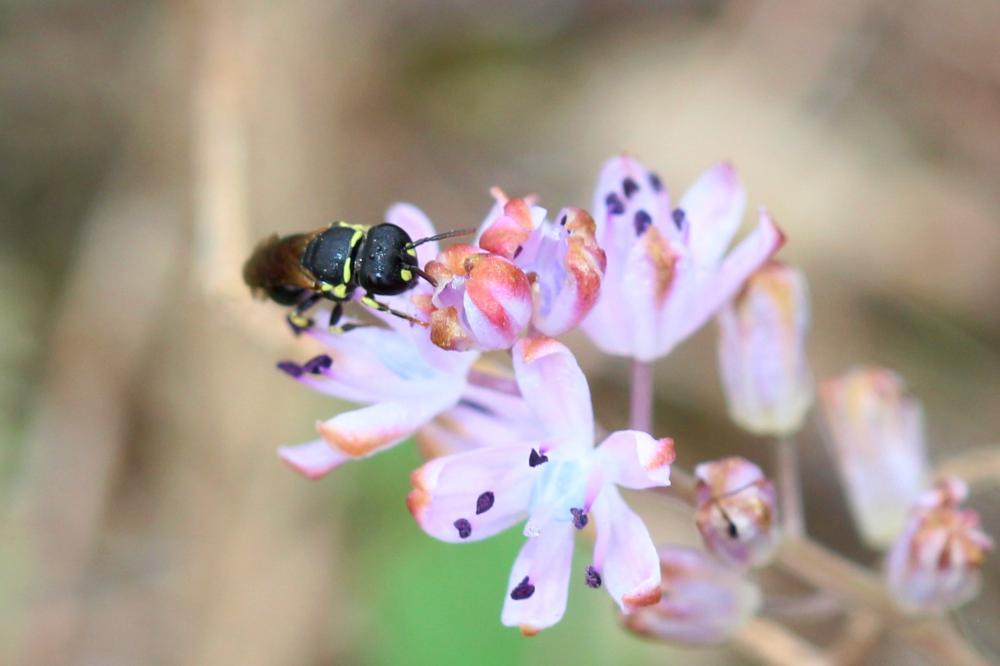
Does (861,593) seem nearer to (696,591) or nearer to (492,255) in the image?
(696,591)

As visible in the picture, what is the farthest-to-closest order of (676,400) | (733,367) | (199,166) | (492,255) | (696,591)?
(676,400), (199,166), (733,367), (696,591), (492,255)

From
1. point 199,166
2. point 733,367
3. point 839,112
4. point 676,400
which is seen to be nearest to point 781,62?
point 839,112

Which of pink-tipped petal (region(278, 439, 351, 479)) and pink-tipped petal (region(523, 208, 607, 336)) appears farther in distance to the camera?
pink-tipped petal (region(278, 439, 351, 479))

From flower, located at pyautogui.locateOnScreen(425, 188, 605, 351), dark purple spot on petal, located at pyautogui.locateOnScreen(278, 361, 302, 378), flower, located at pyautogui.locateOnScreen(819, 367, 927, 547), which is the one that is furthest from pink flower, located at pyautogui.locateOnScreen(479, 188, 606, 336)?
flower, located at pyautogui.locateOnScreen(819, 367, 927, 547)

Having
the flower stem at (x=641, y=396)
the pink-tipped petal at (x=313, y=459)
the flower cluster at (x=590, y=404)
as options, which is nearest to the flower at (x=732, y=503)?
the flower cluster at (x=590, y=404)

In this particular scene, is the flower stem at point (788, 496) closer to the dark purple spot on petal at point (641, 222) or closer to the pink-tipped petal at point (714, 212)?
the pink-tipped petal at point (714, 212)

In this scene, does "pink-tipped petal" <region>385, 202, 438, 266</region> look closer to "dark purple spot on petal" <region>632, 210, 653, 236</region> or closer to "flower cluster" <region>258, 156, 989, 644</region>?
"flower cluster" <region>258, 156, 989, 644</region>
